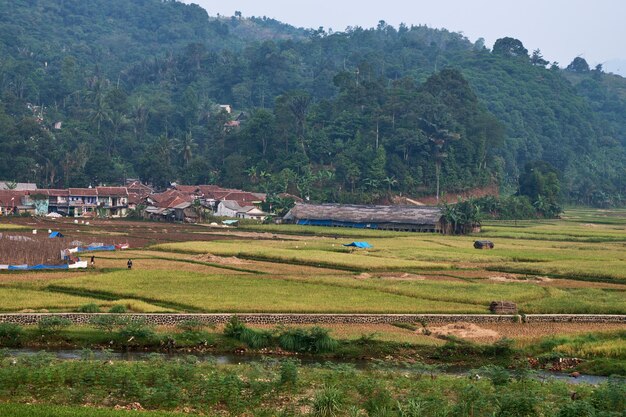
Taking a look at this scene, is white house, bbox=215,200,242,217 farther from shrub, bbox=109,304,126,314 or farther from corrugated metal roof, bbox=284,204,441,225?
shrub, bbox=109,304,126,314

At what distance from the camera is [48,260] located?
43.2 meters

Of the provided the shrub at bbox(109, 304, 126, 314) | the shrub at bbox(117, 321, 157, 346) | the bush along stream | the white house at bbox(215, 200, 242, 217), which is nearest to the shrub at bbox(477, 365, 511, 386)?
the bush along stream

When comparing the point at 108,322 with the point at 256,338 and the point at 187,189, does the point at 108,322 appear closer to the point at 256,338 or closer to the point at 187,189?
the point at 256,338

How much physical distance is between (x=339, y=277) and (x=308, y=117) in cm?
6779

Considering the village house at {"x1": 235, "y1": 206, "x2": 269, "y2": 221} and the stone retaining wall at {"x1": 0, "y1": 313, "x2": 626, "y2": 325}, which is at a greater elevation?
the village house at {"x1": 235, "y1": 206, "x2": 269, "y2": 221}

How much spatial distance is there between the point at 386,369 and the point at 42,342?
10.7 meters

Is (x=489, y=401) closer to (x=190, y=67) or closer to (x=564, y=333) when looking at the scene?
(x=564, y=333)

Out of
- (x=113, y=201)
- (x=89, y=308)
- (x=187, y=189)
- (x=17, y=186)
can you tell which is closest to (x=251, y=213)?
(x=187, y=189)

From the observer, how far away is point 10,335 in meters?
27.6

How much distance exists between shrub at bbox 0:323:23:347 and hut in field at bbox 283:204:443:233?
47.4 m

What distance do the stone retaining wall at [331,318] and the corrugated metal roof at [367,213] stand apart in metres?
38.0

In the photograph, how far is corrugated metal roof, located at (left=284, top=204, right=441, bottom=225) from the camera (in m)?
72.5

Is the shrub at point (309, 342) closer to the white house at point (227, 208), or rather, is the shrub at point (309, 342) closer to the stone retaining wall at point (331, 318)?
the stone retaining wall at point (331, 318)

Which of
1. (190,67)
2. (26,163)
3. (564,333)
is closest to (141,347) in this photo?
(564,333)
